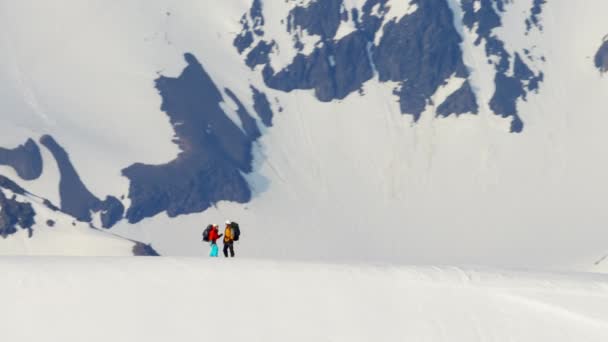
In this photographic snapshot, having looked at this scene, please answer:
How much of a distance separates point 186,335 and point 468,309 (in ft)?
26.5

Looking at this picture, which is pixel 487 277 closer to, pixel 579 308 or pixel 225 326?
pixel 579 308

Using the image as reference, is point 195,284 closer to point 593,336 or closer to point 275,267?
point 275,267

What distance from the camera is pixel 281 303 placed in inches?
1767

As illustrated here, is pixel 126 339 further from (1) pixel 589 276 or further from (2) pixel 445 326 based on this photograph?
(1) pixel 589 276

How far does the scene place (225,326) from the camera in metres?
43.4

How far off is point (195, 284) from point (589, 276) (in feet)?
40.7

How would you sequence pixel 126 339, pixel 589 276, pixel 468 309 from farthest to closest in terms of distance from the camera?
1. pixel 589 276
2. pixel 468 309
3. pixel 126 339

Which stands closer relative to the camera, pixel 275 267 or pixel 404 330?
pixel 404 330

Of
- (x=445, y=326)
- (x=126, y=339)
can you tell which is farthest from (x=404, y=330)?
(x=126, y=339)

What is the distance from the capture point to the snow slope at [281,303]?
142 feet

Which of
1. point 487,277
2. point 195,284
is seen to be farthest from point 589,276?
point 195,284

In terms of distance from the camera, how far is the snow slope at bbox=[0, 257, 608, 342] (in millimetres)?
43219

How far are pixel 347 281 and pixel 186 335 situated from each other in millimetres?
5967

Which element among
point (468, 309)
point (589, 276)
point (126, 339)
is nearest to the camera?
point (126, 339)
